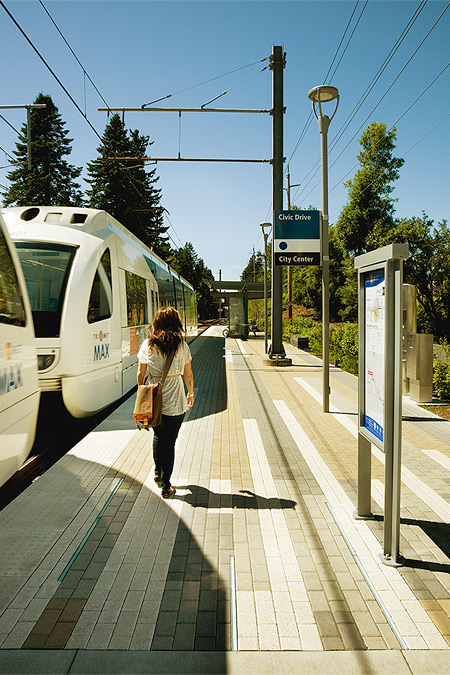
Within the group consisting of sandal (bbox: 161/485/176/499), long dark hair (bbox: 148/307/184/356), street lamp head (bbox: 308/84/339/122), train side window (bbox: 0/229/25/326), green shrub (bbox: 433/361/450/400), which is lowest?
sandal (bbox: 161/485/176/499)

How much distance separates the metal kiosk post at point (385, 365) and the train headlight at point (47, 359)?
411 centimetres

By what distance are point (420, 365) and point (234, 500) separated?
5666 millimetres

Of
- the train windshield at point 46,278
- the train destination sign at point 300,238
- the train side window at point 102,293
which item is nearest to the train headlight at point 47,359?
the train windshield at point 46,278

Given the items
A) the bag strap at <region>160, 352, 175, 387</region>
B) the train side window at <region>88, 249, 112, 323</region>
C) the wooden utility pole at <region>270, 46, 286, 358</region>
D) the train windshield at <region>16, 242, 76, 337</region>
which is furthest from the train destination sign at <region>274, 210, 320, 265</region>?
the bag strap at <region>160, 352, 175, 387</region>

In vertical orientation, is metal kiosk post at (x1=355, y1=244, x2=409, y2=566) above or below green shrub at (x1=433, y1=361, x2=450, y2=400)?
above

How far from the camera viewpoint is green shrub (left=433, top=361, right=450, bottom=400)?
32.9 feet

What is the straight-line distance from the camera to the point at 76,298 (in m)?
→ 7.11

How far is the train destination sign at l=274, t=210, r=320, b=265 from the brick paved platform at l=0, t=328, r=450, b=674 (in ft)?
18.6

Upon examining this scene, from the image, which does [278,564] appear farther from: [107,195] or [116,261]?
[107,195]

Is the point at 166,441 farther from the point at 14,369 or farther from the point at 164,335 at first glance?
the point at 14,369

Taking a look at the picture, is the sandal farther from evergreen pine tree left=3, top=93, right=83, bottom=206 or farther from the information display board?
evergreen pine tree left=3, top=93, right=83, bottom=206

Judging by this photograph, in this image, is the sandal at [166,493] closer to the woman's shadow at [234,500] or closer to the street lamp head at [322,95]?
the woman's shadow at [234,500]

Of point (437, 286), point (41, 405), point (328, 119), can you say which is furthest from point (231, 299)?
point (41, 405)

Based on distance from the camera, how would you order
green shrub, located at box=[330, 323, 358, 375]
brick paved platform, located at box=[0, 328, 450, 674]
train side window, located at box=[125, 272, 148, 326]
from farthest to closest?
green shrub, located at box=[330, 323, 358, 375], train side window, located at box=[125, 272, 148, 326], brick paved platform, located at box=[0, 328, 450, 674]
